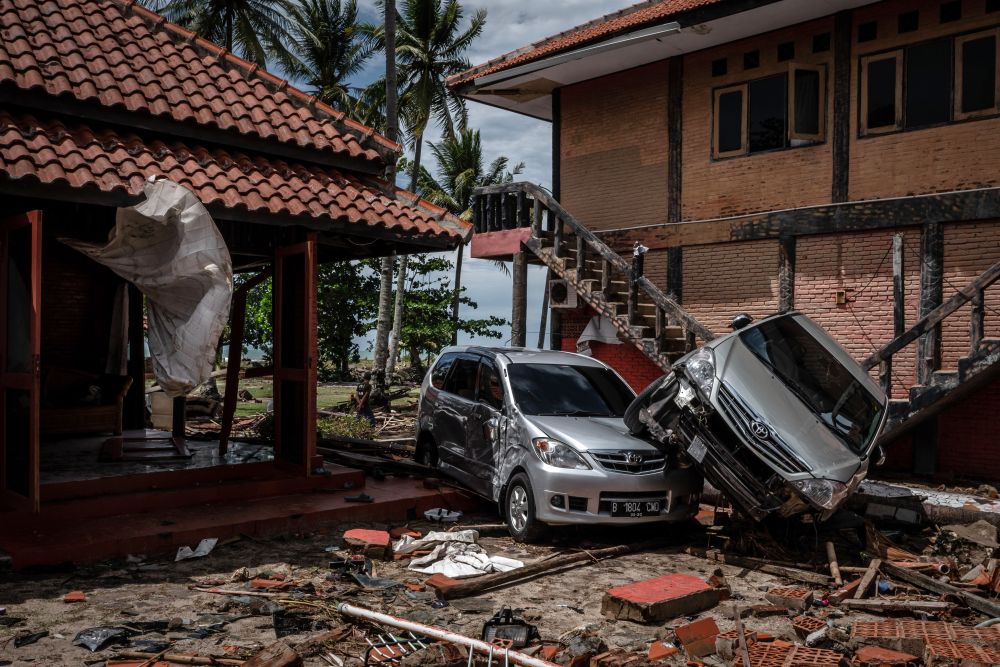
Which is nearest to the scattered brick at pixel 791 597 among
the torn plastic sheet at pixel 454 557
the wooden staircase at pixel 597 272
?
the torn plastic sheet at pixel 454 557

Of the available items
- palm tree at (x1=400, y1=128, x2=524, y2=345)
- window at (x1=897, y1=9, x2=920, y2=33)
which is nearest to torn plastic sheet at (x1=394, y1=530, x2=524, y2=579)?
window at (x1=897, y1=9, x2=920, y2=33)

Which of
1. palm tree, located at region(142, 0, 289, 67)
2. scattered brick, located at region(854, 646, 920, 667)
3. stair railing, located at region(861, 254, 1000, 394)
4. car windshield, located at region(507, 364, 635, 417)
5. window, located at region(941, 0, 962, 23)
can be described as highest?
palm tree, located at region(142, 0, 289, 67)

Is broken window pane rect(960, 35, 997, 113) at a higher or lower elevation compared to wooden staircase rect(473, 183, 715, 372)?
higher

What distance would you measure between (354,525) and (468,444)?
161cm

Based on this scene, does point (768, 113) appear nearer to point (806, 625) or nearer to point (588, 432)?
point (588, 432)

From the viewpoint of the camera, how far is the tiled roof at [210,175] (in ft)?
24.6

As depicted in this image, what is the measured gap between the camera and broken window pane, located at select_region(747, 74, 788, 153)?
13734mm

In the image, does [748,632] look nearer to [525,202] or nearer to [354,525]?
[354,525]

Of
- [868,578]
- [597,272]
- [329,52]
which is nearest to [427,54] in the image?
[329,52]

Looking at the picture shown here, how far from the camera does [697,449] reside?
24.6 feet

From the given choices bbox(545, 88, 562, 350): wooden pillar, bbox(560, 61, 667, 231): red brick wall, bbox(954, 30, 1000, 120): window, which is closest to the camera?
bbox(954, 30, 1000, 120): window

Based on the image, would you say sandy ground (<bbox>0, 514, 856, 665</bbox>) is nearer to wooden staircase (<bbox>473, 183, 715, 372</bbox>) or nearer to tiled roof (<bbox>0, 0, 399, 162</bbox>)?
tiled roof (<bbox>0, 0, 399, 162</bbox>)

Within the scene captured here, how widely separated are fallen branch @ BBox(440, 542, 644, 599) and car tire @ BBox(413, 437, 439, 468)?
330 cm

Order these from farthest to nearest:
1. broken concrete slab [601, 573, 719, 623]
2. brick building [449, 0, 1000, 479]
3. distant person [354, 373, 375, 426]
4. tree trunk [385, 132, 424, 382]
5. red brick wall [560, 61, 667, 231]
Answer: tree trunk [385, 132, 424, 382] < distant person [354, 373, 375, 426] < red brick wall [560, 61, 667, 231] < brick building [449, 0, 1000, 479] < broken concrete slab [601, 573, 719, 623]
